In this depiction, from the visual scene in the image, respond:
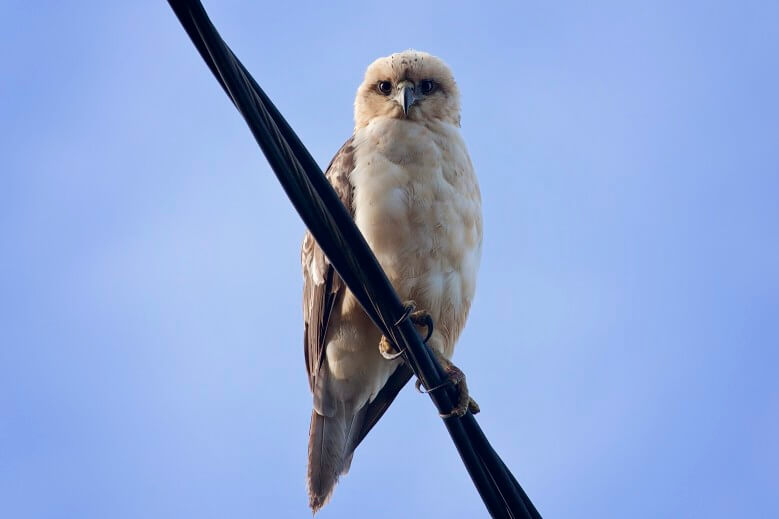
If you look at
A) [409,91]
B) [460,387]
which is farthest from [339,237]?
[409,91]

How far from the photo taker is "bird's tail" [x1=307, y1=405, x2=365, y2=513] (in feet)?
17.0

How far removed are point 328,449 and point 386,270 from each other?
1033mm

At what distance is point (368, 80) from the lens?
630 cm

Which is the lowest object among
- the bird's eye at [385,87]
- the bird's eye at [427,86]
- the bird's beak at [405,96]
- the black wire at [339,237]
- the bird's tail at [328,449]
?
the black wire at [339,237]

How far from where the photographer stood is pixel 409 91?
5.89 meters

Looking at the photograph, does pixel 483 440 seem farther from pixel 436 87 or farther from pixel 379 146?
pixel 436 87

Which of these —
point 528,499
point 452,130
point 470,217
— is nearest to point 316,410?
point 470,217

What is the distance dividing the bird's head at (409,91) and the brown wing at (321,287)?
49 cm

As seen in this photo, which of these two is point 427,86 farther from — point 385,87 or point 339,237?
point 339,237

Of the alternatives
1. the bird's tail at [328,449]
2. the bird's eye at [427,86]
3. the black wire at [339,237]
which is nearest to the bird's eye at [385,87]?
the bird's eye at [427,86]

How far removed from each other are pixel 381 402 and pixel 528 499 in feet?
7.11

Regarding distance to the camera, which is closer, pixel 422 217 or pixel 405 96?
pixel 422 217

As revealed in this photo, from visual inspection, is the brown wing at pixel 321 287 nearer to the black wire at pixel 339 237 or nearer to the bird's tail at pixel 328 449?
the bird's tail at pixel 328 449

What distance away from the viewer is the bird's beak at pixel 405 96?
5712 millimetres
